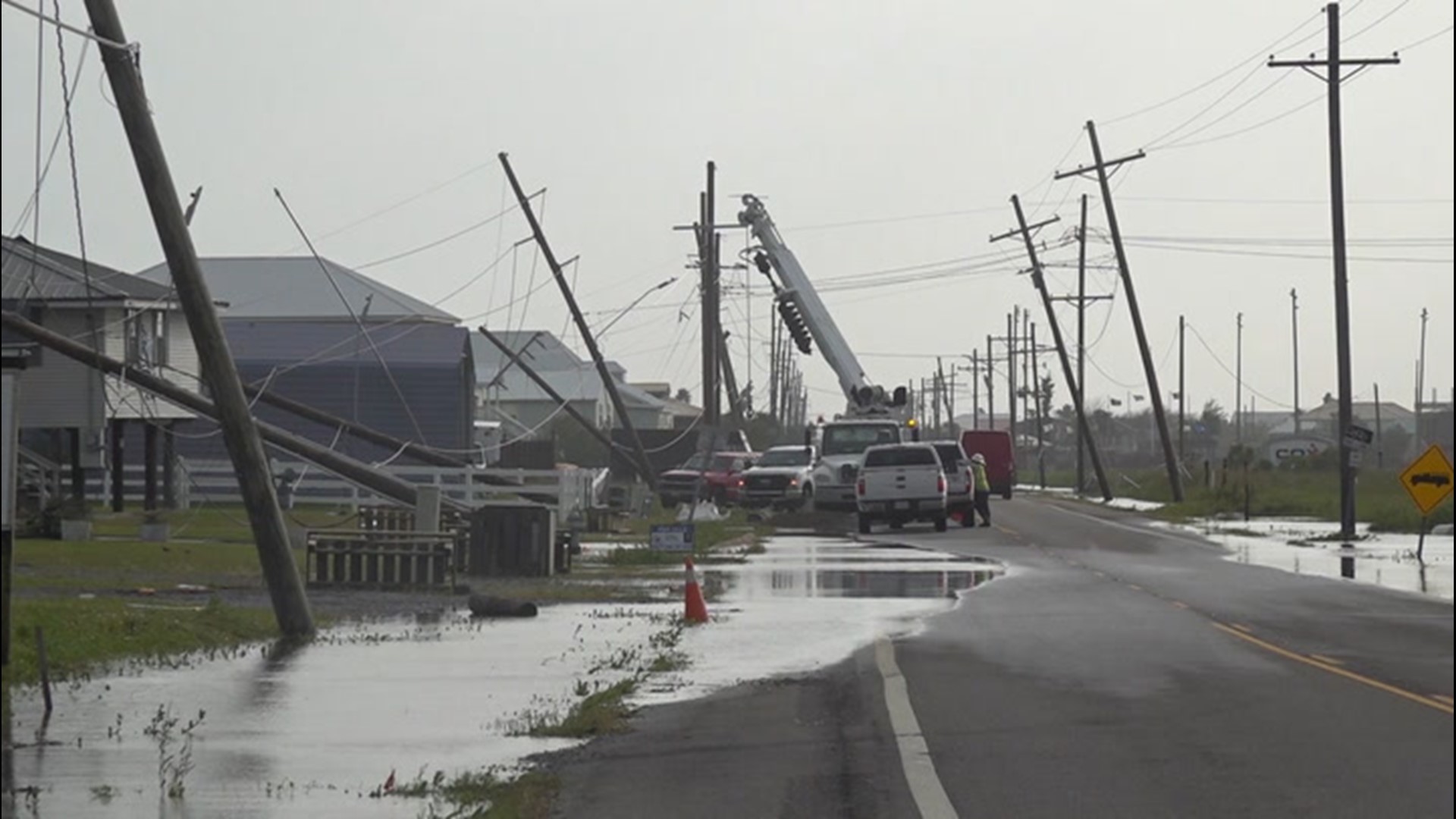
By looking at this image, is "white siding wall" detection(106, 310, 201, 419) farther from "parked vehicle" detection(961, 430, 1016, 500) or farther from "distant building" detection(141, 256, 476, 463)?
"parked vehicle" detection(961, 430, 1016, 500)

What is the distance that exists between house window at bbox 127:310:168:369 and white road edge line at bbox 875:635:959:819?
99.0ft

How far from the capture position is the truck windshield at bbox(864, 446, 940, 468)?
5103cm

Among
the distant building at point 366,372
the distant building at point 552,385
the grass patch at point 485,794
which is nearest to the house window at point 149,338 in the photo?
the distant building at point 366,372

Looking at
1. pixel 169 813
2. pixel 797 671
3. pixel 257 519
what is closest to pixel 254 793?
pixel 169 813

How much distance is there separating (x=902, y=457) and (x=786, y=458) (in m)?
13.5

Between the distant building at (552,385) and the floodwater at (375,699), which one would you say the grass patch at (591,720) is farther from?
the distant building at (552,385)

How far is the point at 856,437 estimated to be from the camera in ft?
196

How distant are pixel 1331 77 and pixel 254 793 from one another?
125ft

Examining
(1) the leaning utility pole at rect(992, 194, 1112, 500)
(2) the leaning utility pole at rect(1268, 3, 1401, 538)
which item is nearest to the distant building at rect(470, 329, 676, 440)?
(1) the leaning utility pole at rect(992, 194, 1112, 500)

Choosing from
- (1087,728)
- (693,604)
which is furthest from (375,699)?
(693,604)

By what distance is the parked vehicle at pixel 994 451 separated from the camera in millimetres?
79500

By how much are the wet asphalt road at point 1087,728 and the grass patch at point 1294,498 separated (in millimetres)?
20639

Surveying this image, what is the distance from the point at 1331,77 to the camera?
45.9m

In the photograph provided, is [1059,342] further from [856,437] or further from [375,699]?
[375,699]
